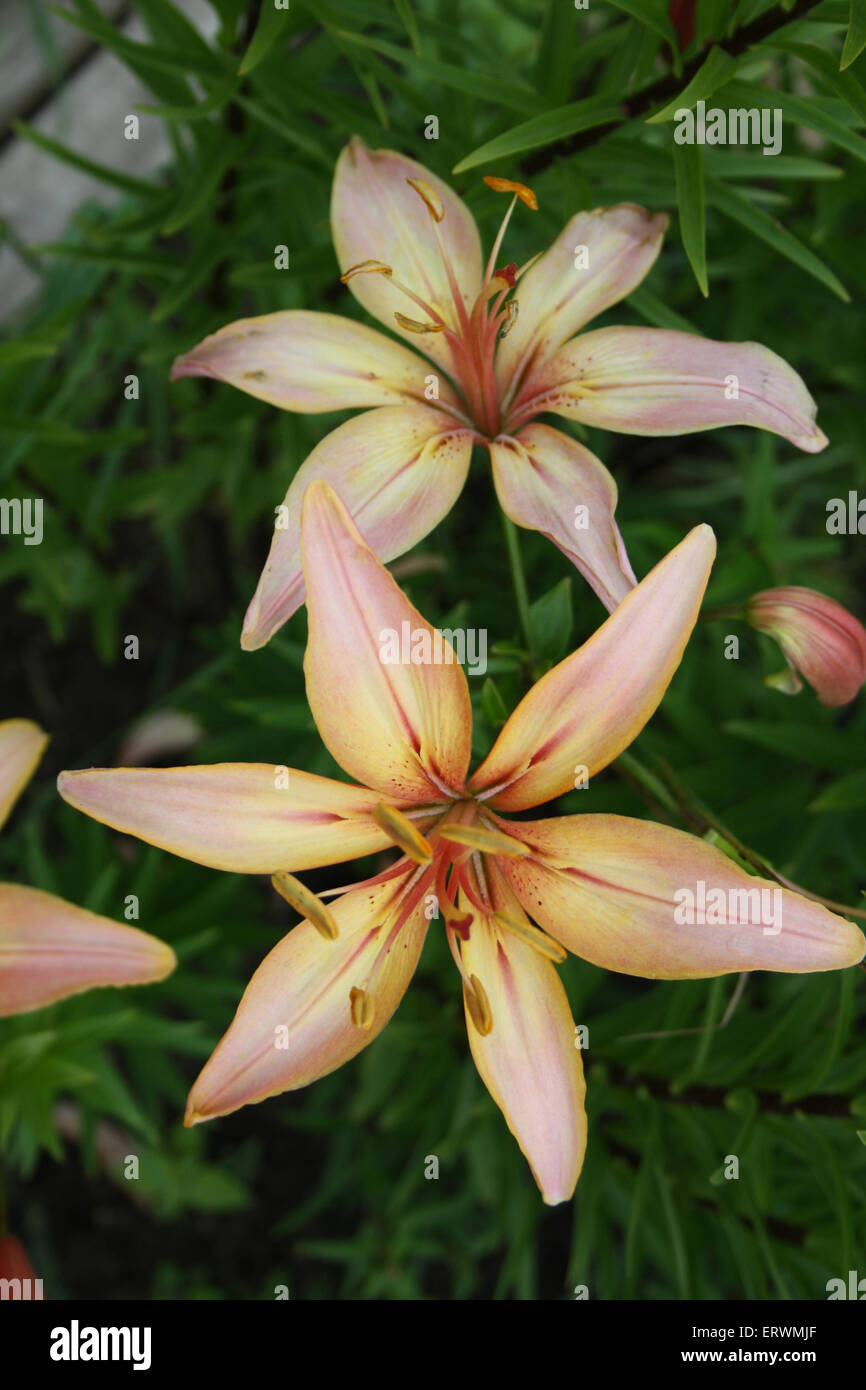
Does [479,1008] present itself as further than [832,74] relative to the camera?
No

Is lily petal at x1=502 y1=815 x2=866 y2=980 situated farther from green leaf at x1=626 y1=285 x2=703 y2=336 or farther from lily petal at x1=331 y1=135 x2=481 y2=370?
green leaf at x1=626 y1=285 x2=703 y2=336

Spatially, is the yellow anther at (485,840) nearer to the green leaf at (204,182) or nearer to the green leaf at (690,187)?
the green leaf at (690,187)

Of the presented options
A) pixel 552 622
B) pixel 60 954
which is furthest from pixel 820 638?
pixel 60 954

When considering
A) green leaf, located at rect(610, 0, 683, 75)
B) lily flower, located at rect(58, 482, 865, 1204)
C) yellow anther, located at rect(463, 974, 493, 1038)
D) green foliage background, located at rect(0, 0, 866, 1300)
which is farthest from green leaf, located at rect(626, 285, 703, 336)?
yellow anther, located at rect(463, 974, 493, 1038)

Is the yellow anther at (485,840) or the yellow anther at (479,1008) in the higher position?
the yellow anther at (485,840)

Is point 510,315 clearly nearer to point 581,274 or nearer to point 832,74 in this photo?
point 581,274

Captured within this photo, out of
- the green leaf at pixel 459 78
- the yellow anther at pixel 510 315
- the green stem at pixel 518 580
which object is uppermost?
the green leaf at pixel 459 78

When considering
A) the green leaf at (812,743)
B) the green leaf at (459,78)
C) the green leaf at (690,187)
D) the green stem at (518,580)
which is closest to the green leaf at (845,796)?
the green leaf at (812,743)

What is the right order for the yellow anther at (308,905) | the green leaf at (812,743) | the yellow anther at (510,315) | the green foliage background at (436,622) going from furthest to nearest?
the green leaf at (812,743) < the green foliage background at (436,622) < the yellow anther at (510,315) < the yellow anther at (308,905)
